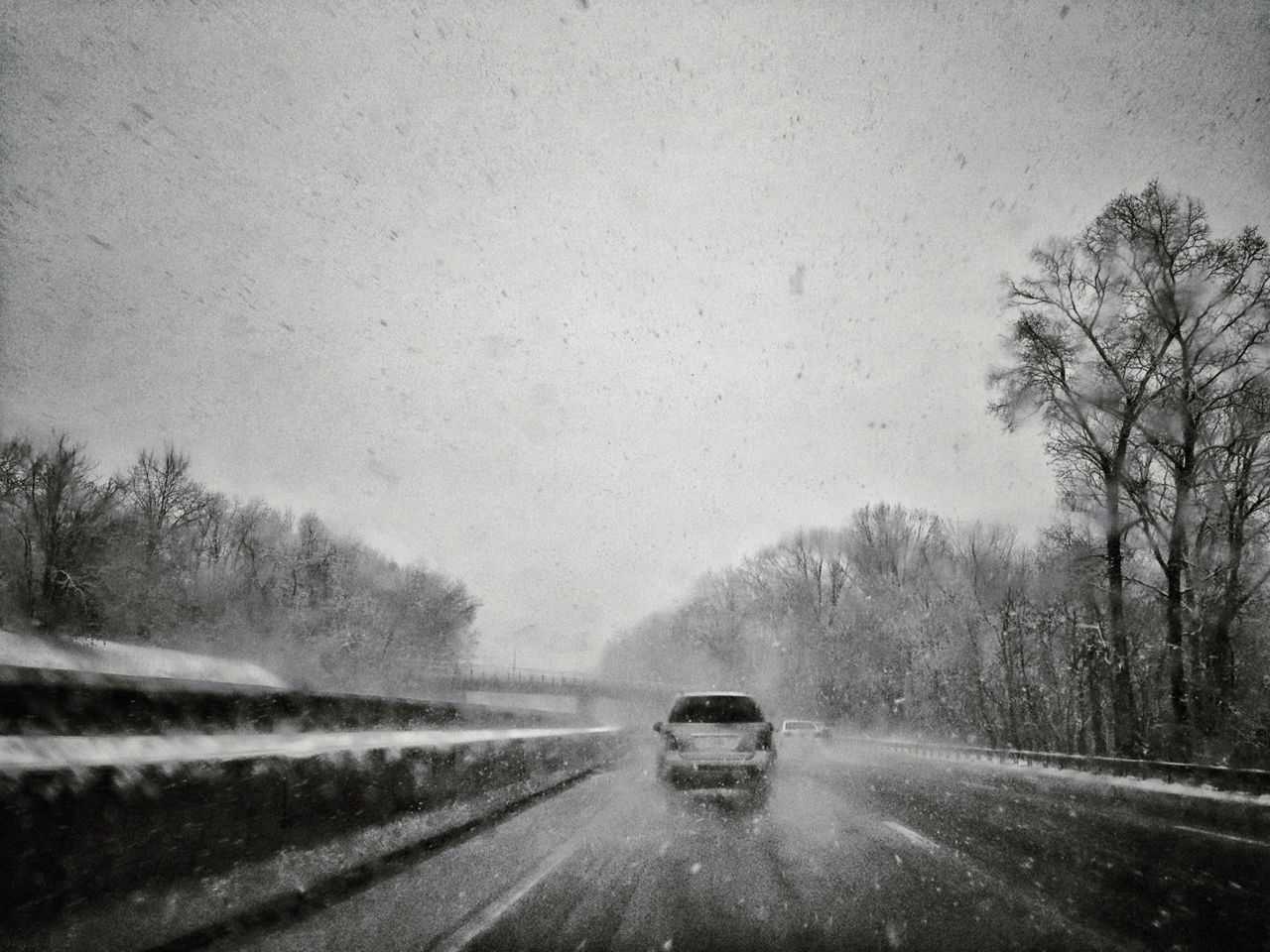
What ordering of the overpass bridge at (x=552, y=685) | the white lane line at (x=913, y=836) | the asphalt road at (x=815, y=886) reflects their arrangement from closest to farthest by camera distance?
the asphalt road at (x=815, y=886)
the white lane line at (x=913, y=836)
the overpass bridge at (x=552, y=685)

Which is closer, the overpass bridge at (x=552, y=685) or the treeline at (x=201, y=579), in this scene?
the treeline at (x=201, y=579)

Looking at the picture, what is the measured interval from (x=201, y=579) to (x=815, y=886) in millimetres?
55825

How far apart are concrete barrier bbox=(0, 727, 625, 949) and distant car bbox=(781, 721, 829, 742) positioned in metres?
34.1

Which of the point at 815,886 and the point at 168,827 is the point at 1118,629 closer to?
the point at 815,886

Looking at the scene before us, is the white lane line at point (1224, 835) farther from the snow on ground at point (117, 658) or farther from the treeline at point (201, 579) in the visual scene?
the treeline at point (201, 579)

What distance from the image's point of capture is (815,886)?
579 centimetres

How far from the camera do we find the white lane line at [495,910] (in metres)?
4.31

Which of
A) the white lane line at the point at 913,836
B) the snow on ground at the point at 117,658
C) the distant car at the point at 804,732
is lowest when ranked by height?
the distant car at the point at 804,732

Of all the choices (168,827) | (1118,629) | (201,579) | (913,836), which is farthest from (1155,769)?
(201,579)

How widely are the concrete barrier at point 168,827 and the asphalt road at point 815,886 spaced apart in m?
0.42

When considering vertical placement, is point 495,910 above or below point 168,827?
below

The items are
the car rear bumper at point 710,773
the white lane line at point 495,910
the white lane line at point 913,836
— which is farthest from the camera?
the car rear bumper at point 710,773

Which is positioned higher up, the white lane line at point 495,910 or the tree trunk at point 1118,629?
the tree trunk at point 1118,629

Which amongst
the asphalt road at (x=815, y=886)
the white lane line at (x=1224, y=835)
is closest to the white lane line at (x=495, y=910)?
the asphalt road at (x=815, y=886)
